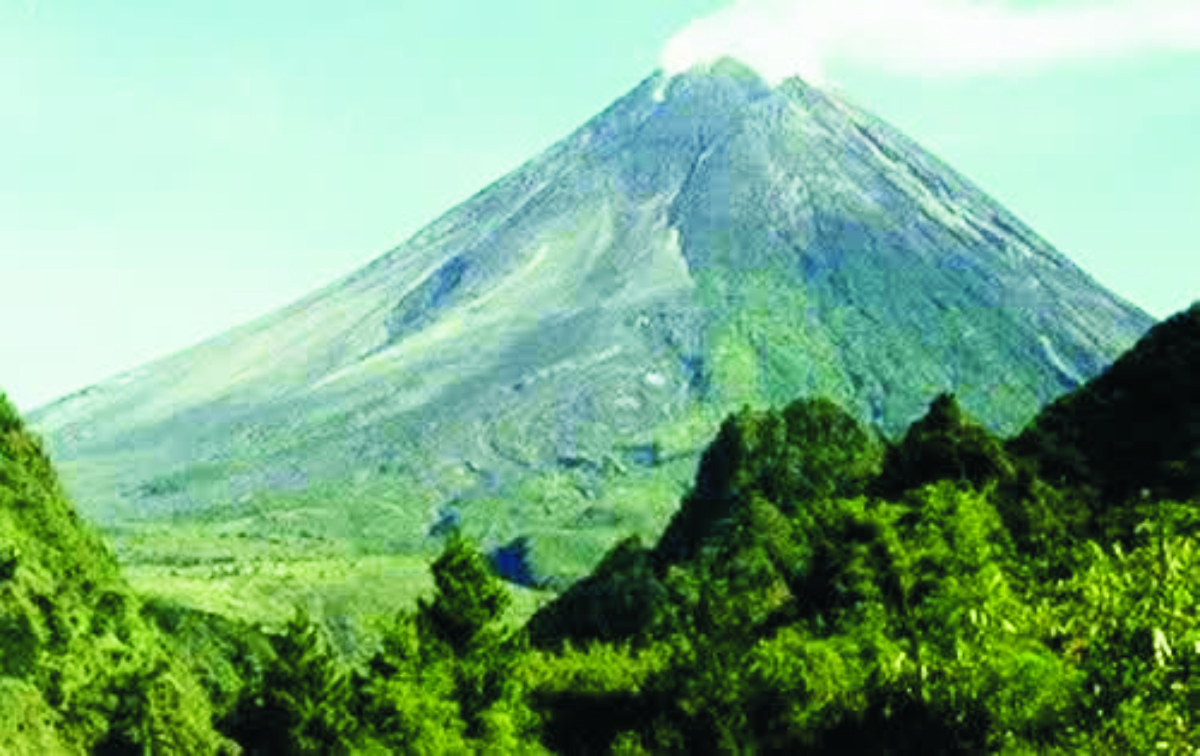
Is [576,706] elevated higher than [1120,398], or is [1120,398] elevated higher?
[1120,398]

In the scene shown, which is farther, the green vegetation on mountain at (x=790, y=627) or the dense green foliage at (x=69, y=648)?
the dense green foliage at (x=69, y=648)

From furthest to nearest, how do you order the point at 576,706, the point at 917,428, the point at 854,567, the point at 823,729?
the point at 917,428 → the point at 576,706 → the point at 854,567 → the point at 823,729

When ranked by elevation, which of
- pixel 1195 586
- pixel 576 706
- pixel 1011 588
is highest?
pixel 1195 586

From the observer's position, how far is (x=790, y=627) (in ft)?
242

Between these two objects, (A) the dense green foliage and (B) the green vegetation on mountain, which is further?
(A) the dense green foliage

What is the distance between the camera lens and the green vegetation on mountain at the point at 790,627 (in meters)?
43.4

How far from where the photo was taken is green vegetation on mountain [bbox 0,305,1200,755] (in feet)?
143

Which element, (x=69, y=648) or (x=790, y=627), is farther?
(x=69, y=648)

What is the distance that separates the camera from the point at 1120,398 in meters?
93.1

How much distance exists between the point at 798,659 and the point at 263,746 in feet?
55.4

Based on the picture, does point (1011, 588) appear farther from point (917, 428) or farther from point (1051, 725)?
point (917, 428)

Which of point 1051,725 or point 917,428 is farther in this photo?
point 917,428

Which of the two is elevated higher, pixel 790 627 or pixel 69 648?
pixel 69 648

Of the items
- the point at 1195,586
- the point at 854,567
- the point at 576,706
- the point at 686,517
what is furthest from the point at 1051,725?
the point at 686,517
